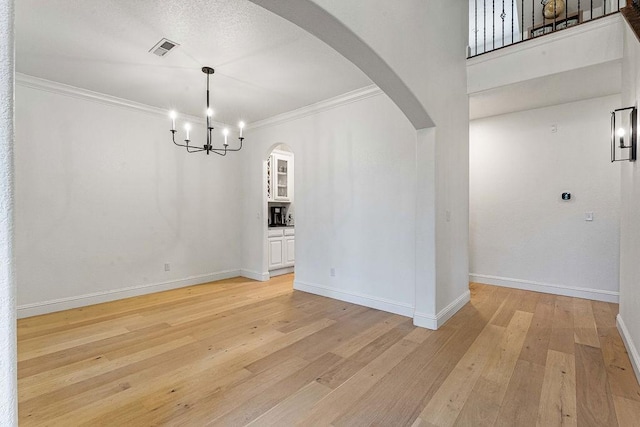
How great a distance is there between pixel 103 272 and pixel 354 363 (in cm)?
365

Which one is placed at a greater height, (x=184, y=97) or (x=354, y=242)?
(x=184, y=97)

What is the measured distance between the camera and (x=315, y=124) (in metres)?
4.50

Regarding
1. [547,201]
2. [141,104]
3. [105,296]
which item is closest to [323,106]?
[141,104]

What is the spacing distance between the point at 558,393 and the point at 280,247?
4381 mm

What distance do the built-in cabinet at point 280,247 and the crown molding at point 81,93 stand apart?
2.64m

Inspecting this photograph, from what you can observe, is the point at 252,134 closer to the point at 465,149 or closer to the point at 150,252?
the point at 150,252

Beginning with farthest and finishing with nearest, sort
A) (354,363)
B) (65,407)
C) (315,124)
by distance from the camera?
(315,124)
(354,363)
(65,407)

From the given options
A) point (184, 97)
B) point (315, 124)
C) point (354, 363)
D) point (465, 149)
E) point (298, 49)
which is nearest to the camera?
point (354, 363)

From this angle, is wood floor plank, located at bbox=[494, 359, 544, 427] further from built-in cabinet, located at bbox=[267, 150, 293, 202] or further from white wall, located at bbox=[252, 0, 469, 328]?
built-in cabinet, located at bbox=[267, 150, 293, 202]

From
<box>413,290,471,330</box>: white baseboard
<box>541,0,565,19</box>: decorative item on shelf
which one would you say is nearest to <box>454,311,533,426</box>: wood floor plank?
<box>413,290,471,330</box>: white baseboard

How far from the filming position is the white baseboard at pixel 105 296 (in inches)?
142

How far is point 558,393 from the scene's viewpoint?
6.63 feet

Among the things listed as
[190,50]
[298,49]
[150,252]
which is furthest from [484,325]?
[150,252]

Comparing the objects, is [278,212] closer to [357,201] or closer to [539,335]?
[357,201]
